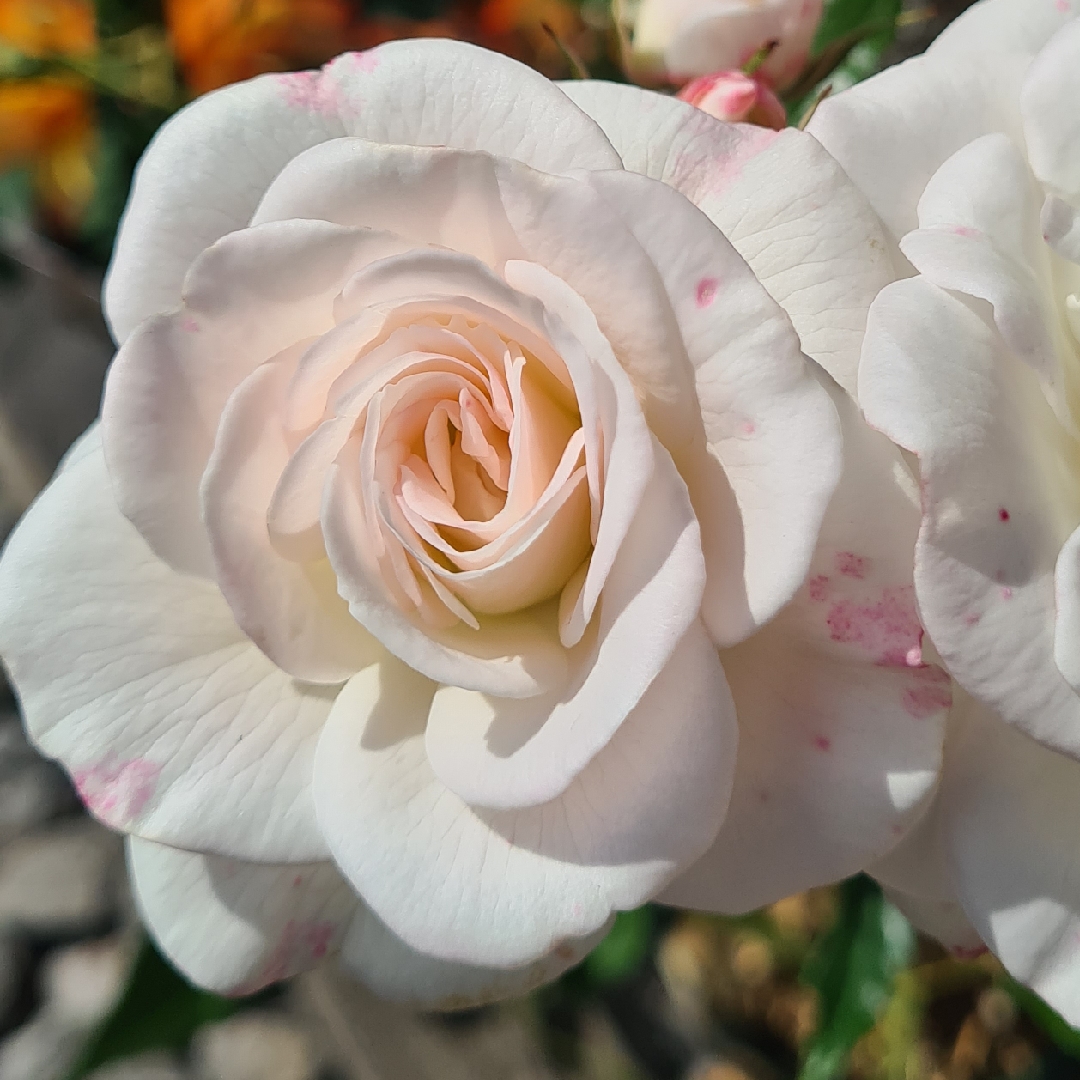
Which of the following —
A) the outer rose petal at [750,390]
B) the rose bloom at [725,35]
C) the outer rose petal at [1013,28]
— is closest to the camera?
the outer rose petal at [750,390]

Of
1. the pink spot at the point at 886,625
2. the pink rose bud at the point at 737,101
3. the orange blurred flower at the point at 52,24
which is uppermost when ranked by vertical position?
the pink rose bud at the point at 737,101

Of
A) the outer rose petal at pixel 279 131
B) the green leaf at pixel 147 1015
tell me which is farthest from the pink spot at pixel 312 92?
the green leaf at pixel 147 1015

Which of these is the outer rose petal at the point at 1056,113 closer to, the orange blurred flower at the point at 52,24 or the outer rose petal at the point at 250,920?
the outer rose petal at the point at 250,920

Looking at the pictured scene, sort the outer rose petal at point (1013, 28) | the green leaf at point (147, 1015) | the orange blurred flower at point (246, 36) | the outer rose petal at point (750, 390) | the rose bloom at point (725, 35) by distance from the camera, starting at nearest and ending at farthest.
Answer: the outer rose petal at point (750, 390) → the outer rose petal at point (1013, 28) → the rose bloom at point (725, 35) → the green leaf at point (147, 1015) → the orange blurred flower at point (246, 36)

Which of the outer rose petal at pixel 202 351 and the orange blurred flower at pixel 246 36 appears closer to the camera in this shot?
the outer rose petal at pixel 202 351

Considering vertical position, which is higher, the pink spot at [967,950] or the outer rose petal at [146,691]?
the outer rose petal at [146,691]

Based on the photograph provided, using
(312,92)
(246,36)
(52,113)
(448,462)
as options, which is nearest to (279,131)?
(312,92)

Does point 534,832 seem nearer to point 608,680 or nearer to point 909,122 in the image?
point 608,680
